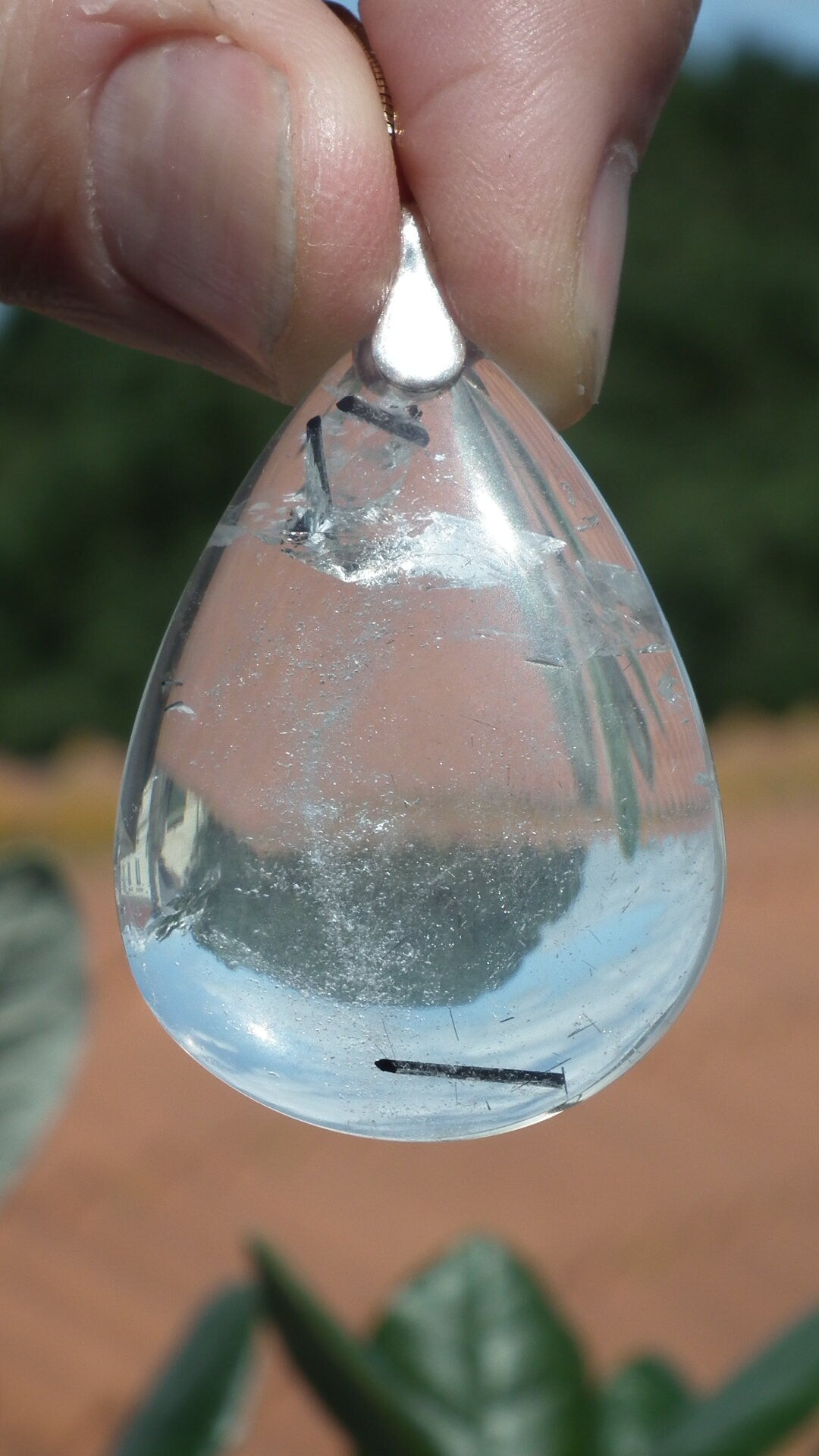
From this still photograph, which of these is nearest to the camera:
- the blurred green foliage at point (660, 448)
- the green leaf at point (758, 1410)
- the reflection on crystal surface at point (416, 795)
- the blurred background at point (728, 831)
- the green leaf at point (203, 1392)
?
the reflection on crystal surface at point (416, 795)

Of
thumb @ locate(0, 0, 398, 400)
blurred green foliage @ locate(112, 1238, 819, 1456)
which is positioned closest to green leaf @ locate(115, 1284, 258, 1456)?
blurred green foliage @ locate(112, 1238, 819, 1456)

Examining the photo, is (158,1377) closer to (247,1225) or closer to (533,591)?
(533,591)

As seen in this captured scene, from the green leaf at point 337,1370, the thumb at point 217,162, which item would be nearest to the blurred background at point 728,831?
the green leaf at point 337,1370

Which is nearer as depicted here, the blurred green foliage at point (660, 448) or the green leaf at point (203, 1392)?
the green leaf at point (203, 1392)

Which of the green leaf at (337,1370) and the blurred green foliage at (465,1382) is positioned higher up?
the green leaf at (337,1370)

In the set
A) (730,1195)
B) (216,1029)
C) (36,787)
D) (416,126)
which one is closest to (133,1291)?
(730,1195)

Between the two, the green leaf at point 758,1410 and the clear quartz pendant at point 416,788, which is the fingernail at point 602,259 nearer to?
the clear quartz pendant at point 416,788

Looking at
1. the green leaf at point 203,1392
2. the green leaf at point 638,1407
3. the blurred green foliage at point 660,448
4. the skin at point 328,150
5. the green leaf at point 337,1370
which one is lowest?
the blurred green foliage at point 660,448

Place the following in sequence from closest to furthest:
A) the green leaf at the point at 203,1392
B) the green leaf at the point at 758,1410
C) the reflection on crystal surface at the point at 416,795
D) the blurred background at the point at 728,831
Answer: the reflection on crystal surface at the point at 416,795 < the green leaf at the point at 758,1410 < the green leaf at the point at 203,1392 < the blurred background at the point at 728,831
